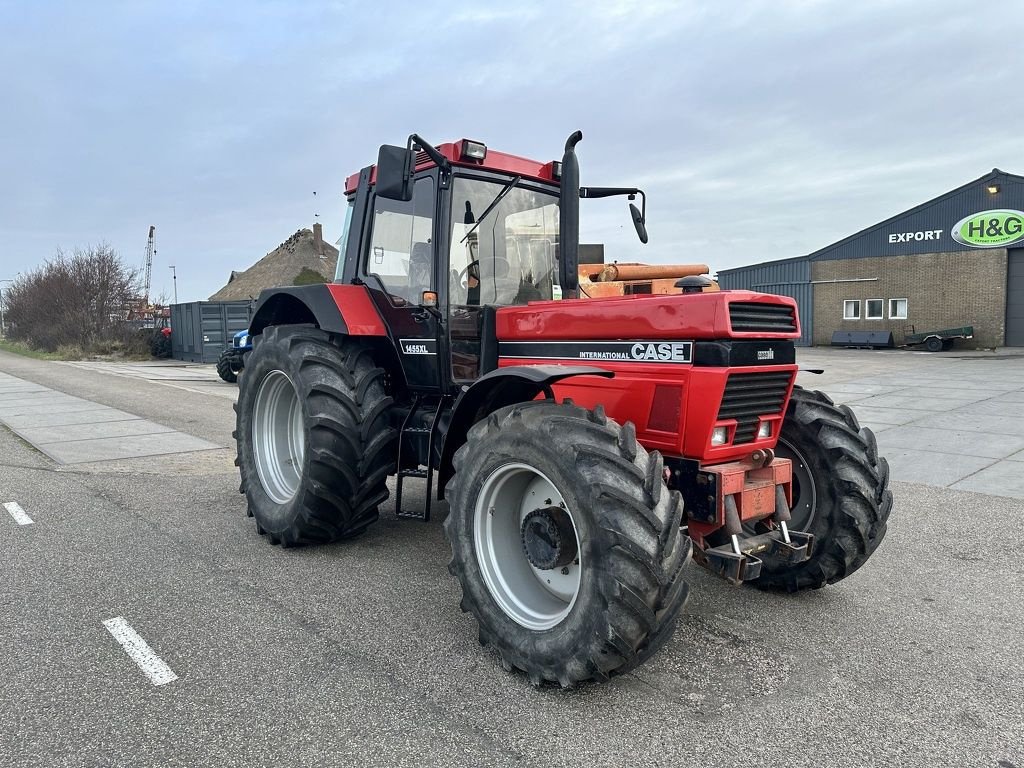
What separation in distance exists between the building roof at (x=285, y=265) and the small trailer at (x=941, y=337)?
32287 millimetres

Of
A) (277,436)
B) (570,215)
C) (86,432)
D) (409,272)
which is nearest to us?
(570,215)

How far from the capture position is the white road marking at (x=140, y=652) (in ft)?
10.8

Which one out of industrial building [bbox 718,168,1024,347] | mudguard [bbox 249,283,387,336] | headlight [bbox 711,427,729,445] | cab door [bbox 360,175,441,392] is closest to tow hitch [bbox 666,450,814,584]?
headlight [bbox 711,427,729,445]

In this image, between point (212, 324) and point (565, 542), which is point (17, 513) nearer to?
point (565, 542)

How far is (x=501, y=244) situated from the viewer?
4.70 meters

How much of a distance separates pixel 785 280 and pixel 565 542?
3148cm

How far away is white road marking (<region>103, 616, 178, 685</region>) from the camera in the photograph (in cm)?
331

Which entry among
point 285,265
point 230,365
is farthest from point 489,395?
point 285,265

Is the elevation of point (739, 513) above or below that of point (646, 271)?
below

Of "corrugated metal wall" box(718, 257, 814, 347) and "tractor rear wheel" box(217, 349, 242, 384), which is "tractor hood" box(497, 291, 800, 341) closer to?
"tractor rear wheel" box(217, 349, 242, 384)

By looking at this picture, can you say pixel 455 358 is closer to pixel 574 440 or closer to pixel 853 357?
pixel 574 440

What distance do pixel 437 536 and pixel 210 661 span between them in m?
2.03

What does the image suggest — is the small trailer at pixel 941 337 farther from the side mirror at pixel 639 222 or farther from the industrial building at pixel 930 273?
the side mirror at pixel 639 222

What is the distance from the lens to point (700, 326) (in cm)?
340
